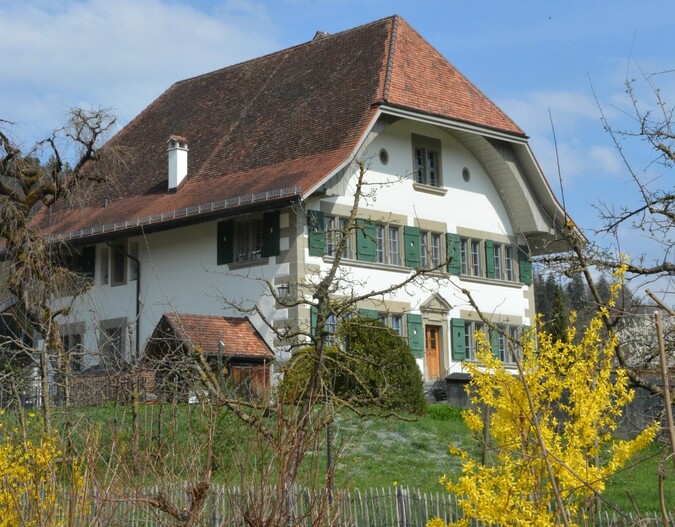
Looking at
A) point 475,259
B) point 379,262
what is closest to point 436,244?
point 475,259

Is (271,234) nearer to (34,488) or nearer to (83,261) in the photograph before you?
(83,261)

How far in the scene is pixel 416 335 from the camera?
95.1 ft

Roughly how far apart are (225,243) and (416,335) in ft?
16.7

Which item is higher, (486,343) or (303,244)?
(303,244)

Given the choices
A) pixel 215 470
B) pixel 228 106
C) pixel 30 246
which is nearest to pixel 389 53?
pixel 228 106

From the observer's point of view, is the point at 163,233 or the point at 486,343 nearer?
the point at 486,343

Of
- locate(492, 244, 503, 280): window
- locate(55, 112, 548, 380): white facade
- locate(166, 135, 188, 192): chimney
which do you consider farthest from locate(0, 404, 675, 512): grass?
locate(166, 135, 188, 192): chimney

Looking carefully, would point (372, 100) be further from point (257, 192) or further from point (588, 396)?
point (588, 396)

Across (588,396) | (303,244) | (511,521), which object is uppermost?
(303,244)

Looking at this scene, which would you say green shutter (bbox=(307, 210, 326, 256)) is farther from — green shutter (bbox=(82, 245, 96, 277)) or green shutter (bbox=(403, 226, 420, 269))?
green shutter (bbox=(82, 245, 96, 277))

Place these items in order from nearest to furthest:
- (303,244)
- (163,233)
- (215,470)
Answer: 1. (215,470)
2. (303,244)
3. (163,233)

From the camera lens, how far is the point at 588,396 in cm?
759

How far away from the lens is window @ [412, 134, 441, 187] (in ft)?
98.6

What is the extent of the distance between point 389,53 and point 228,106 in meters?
5.58
